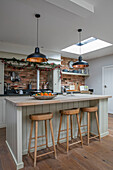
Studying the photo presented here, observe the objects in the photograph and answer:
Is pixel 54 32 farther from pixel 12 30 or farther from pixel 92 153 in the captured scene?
pixel 92 153

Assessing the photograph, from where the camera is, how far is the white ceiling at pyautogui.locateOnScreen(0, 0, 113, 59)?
7.06ft

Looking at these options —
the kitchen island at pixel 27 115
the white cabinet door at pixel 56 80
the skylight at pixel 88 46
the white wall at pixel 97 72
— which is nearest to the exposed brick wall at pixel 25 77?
the white cabinet door at pixel 56 80

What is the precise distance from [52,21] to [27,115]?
6.62ft

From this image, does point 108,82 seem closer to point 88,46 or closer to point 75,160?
point 88,46

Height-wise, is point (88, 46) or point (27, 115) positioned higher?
point (88, 46)

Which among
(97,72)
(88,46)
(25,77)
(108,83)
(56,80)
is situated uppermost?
(88,46)

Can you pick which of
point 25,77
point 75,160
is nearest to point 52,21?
point 25,77

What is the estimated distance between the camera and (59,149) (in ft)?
7.68

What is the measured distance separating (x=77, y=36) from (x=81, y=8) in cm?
132

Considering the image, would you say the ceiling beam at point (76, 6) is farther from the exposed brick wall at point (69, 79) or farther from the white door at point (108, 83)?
the white door at point (108, 83)

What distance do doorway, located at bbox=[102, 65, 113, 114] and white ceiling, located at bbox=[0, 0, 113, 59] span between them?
79.6 inches

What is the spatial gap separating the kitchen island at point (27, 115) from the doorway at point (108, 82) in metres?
2.60

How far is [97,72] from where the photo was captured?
19.6 ft

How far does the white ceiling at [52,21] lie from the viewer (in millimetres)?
2152
